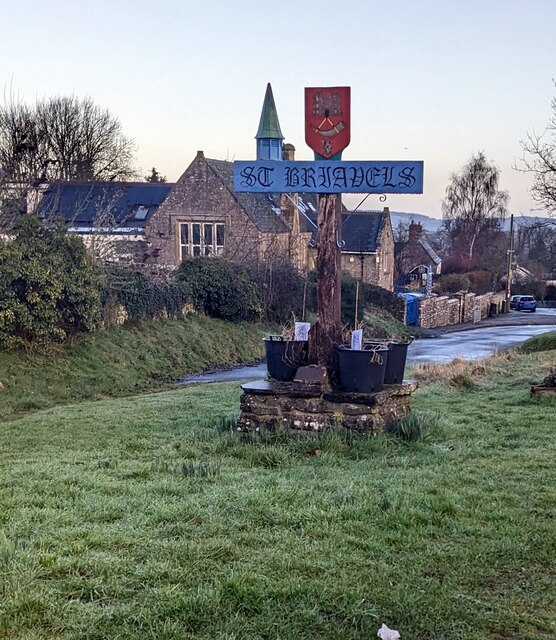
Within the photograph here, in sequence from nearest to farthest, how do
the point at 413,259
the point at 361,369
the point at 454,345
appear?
the point at 361,369
the point at 454,345
the point at 413,259

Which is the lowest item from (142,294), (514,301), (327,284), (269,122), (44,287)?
(514,301)

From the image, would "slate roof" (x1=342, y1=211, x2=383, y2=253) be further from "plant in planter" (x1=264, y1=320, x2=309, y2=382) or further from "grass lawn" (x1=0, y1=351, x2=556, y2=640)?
"grass lawn" (x1=0, y1=351, x2=556, y2=640)

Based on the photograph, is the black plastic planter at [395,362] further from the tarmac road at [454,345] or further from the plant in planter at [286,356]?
the tarmac road at [454,345]

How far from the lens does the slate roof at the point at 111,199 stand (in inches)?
1583

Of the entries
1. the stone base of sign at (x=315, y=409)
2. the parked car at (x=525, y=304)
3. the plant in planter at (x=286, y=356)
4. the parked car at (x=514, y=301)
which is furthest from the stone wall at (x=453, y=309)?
the stone base of sign at (x=315, y=409)

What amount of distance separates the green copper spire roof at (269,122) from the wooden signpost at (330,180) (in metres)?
24.0

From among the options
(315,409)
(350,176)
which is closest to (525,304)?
(350,176)

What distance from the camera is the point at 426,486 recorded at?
6055 millimetres

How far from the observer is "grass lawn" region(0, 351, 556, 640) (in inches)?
144

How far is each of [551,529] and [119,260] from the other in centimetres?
2019

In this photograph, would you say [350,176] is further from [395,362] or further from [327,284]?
[395,362]

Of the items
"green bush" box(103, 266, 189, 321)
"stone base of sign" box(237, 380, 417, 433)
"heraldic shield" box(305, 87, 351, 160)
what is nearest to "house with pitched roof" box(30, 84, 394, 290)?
"green bush" box(103, 266, 189, 321)

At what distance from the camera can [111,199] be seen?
133 feet

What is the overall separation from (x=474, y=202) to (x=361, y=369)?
7553 cm
